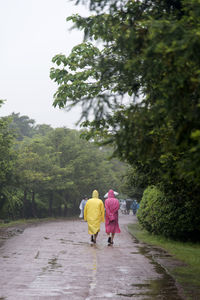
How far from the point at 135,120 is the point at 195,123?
78 centimetres

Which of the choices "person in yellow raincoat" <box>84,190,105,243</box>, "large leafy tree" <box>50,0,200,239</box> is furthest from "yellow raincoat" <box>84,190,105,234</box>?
"large leafy tree" <box>50,0,200,239</box>

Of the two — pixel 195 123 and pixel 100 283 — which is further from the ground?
pixel 195 123

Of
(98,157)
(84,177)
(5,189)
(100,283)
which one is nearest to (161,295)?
(100,283)

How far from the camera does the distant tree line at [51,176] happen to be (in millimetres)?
→ 40312

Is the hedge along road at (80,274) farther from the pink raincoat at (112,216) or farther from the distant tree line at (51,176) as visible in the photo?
the distant tree line at (51,176)

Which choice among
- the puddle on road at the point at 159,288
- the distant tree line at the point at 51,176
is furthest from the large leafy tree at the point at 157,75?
the distant tree line at the point at 51,176

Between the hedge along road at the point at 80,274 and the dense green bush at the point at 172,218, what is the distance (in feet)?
9.88

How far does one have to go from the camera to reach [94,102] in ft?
23.5

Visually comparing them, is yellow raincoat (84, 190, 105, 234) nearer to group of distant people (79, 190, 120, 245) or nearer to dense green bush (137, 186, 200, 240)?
group of distant people (79, 190, 120, 245)

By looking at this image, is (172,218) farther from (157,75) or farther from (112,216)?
(157,75)

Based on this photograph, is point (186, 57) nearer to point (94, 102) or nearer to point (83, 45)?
point (94, 102)

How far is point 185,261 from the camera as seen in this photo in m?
13.6

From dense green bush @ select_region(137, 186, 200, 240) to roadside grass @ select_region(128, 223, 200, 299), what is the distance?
0.45m

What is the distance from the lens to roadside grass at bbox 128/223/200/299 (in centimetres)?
949
